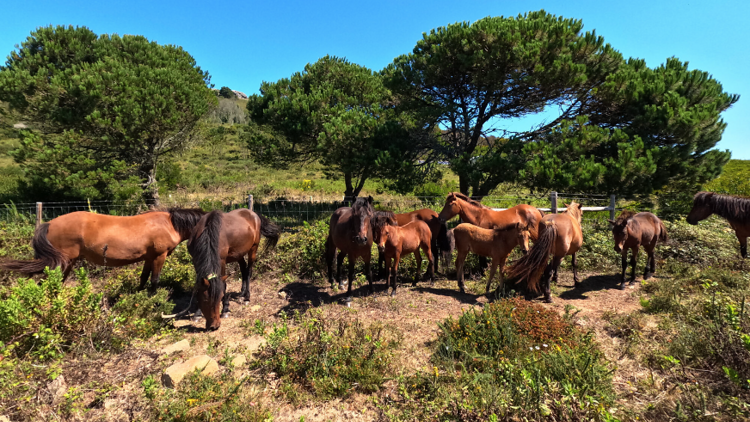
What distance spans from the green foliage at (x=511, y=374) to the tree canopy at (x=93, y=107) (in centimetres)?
1245

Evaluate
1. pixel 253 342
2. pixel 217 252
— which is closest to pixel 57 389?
pixel 253 342

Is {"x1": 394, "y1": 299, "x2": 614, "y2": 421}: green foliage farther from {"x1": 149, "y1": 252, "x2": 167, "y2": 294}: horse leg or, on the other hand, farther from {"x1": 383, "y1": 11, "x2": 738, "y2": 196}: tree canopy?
{"x1": 383, "y1": 11, "x2": 738, "y2": 196}: tree canopy

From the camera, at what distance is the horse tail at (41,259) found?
4.27m

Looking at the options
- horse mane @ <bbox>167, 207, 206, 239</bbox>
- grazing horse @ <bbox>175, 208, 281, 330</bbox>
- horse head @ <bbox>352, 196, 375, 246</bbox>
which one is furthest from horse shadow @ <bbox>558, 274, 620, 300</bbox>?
horse mane @ <bbox>167, 207, 206, 239</bbox>

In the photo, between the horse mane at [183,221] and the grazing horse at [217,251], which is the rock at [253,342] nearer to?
the grazing horse at [217,251]

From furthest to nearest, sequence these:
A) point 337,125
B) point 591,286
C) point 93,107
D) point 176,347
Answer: point 337,125 < point 93,107 < point 591,286 < point 176,347

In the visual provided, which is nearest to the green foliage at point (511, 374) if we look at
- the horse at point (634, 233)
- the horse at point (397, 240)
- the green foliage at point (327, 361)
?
the green foliage at point (327, 361)

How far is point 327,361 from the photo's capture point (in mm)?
3248

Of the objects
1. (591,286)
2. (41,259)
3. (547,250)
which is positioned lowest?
(591,286)

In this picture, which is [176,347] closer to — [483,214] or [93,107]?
[483,214]

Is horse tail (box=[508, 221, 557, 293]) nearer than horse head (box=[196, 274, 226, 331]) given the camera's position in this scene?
No

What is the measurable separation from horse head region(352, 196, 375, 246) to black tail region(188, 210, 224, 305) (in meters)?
2.05

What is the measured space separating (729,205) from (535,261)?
570cm

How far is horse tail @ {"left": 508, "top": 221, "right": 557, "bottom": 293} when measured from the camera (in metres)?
4.95
